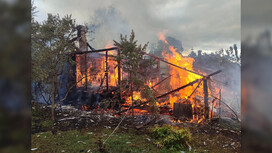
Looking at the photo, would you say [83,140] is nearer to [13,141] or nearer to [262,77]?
[13,141]

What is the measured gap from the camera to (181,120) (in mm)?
8797

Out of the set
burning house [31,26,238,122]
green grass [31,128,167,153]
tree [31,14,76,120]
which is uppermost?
tree [31,14,76,120]

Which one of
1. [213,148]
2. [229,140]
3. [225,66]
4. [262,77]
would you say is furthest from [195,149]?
[225,66]

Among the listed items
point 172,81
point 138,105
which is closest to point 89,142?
point 138,105

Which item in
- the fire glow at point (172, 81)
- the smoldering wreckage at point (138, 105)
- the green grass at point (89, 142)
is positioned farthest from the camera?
the fire glow at point (172, 81)

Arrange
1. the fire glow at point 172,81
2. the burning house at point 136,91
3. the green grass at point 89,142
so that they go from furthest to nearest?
the fire glow at point 172,81
the burning house at point 136,91
the green grass at point 89,142

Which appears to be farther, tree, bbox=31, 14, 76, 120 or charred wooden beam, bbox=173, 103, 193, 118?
charred wooden beam, bbox=173, 103, 193, 118

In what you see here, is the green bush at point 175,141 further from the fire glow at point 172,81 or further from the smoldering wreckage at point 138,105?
the fire glow at point 172,81

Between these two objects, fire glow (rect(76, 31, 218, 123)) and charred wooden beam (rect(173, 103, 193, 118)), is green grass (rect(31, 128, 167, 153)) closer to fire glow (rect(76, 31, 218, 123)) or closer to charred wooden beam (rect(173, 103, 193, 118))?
fire glow (rect(76, 31, 218, 123))

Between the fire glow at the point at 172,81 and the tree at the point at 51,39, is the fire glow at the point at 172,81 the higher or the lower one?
the lower one

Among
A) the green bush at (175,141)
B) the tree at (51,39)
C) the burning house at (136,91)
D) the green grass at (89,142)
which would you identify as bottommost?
the green grass at (89,142)

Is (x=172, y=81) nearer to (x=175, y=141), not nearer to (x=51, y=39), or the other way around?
(x=175, y=141)

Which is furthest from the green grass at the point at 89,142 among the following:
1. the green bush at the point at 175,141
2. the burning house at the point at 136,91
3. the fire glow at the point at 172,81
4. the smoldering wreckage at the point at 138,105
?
the fire glow at the point at 172,81

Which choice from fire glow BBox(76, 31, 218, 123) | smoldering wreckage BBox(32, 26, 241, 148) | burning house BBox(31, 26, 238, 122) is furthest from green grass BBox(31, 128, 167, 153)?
fire glow BBox(76, 31, 218, 123)
